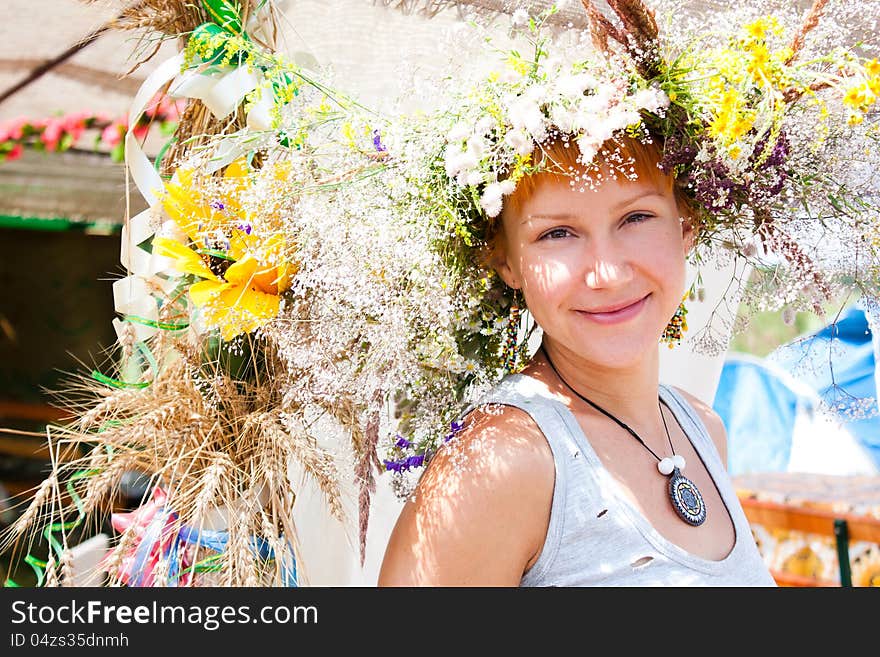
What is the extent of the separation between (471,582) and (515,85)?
29.5 inches

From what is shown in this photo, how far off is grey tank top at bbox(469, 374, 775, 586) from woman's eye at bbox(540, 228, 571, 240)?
10.8 inches

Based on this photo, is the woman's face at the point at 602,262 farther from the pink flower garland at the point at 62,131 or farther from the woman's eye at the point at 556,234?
the pink flower garland at the point at 62,131

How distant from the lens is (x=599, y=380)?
1397 millimetres

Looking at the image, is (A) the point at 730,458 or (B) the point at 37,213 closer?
(B) the point at 37,213

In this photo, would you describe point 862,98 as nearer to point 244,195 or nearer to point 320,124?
point 320,124

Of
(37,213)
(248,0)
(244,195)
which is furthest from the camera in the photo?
(37,213)

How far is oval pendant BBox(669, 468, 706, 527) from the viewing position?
51.8 inches

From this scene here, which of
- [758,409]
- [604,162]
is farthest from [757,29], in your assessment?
[758,409]

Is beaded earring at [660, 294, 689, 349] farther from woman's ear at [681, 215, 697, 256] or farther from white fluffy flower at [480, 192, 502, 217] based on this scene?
white fluffy flower at [480, 192, 502, 217]

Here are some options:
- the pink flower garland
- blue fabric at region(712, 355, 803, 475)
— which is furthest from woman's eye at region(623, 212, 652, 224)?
blue fabric at region(712, 355, 803, 475)

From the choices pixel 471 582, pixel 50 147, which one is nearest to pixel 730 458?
pixel 471 582

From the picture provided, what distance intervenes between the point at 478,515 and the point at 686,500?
0.42 metres
